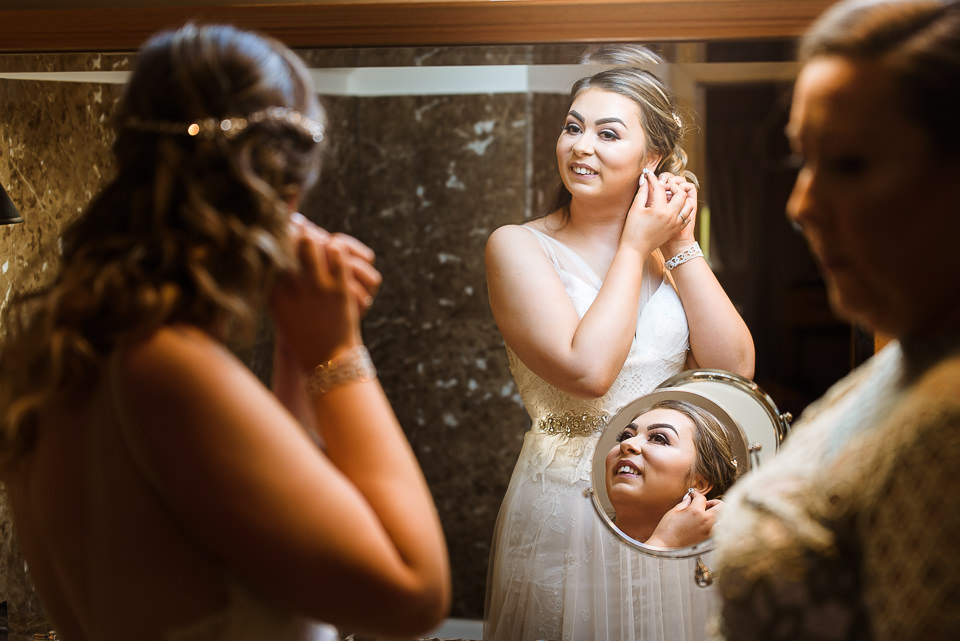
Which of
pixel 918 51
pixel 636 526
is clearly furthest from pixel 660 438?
pixel 918 51

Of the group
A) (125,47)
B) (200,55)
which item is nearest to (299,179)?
(200,55)

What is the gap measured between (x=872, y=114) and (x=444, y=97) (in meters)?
0.90

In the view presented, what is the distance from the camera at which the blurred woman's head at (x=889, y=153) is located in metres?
0.53

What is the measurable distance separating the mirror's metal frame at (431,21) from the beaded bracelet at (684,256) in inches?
12.2

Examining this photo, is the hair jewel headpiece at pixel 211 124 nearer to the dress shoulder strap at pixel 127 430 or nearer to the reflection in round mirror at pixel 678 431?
the dress shoulder strap at pixel 127 430

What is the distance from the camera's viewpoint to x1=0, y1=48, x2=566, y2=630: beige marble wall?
4.60 ft

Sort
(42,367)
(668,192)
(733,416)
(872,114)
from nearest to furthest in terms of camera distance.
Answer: (872,114) < (42,367) < (733,416) < (668,192)

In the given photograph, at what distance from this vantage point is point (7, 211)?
1433mm

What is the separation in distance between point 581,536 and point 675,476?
0.70 feet

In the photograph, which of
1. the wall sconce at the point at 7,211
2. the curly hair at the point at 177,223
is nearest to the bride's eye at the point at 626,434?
the curly hair at the point at 177,223

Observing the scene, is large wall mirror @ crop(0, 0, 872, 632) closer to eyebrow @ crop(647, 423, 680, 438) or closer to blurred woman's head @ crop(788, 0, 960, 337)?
eyebrow @ crop(647, 423, 680, 438)

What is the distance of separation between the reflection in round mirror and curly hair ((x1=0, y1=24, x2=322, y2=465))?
64 cm

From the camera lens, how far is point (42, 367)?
2.16ft

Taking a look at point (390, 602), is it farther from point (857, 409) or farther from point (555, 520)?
point (555, 520)
